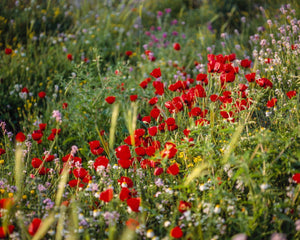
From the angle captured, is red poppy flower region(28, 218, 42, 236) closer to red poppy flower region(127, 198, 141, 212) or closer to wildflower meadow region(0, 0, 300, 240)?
wildflower meadow region(0, 0, 300, 240)

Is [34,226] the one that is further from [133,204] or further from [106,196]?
[133,204]

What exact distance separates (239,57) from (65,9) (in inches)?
129

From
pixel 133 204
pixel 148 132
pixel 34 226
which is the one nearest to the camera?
pixel 34 226

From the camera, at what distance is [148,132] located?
2.24 m

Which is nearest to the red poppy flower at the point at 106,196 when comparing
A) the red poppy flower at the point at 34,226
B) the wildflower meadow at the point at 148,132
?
the wildflower meadow at the point at 148,132

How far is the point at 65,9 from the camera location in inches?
217

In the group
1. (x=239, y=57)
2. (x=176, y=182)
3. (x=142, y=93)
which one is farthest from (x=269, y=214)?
(x=239, y=57)

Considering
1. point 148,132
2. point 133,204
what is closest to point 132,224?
point 133,204

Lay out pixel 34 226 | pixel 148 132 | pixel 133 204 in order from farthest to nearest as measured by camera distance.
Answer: pixel 148 132
pixel 133 204
pixel 34 226

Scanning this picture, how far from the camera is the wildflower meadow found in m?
1.67

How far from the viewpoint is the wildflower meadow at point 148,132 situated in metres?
1.67

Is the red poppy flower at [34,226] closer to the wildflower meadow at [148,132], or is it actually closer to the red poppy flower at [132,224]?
the wildflower meadow at [148,132]

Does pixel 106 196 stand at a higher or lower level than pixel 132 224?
higher

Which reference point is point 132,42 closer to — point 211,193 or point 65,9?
point 65,9
